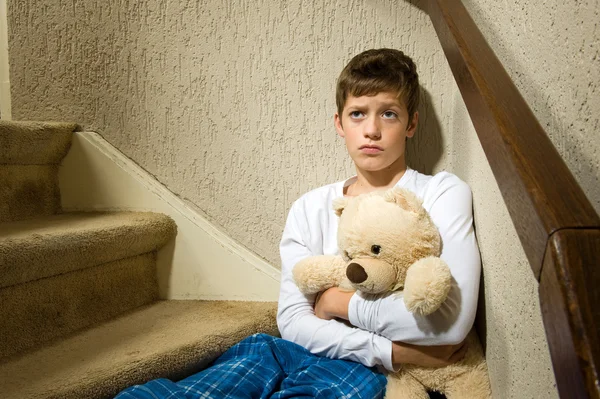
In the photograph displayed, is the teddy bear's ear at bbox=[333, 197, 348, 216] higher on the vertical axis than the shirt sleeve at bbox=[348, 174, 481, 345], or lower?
higher

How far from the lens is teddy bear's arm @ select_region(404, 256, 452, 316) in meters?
0.83

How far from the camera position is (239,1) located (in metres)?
1.46

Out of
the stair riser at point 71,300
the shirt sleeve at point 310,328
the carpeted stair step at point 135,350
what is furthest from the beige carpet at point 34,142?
the shirt sleeve at point 310,328

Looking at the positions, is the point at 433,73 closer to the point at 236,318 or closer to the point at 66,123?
the point at 236,318

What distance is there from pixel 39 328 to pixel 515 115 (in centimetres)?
109

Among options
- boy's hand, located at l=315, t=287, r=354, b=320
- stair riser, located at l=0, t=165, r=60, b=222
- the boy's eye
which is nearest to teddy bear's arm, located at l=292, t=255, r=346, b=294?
boy's hand, located at l=315, t=287, r=354, b=320

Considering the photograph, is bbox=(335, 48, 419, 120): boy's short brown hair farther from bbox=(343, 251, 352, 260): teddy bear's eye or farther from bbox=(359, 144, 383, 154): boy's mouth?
bbox=(343, 251, 352, 260): teddy bear's eye

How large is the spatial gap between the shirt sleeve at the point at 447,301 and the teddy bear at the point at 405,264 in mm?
Result: 28

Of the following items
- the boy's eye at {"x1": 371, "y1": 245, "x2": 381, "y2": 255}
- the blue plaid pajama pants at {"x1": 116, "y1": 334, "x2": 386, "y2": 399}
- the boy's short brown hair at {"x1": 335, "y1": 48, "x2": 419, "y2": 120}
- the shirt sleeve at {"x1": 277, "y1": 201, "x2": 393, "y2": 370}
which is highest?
the boy's short brown hair at {"x1": 335, "y1": 48, "x2": 419, "y2": 120}

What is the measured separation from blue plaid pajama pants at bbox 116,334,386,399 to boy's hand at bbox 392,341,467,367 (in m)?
0.07

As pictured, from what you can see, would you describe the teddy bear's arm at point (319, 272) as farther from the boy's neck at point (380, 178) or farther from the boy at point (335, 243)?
the boy's neck at point (380, 178)

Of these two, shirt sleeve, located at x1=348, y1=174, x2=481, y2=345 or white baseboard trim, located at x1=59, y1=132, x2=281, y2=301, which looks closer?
shirt sleeve, located at x1=348, y1=174, x2=481, y2=345

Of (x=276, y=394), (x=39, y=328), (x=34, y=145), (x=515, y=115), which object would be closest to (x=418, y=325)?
(x=276, y=394)

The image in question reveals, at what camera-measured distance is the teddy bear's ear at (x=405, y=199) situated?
0.95 meters
